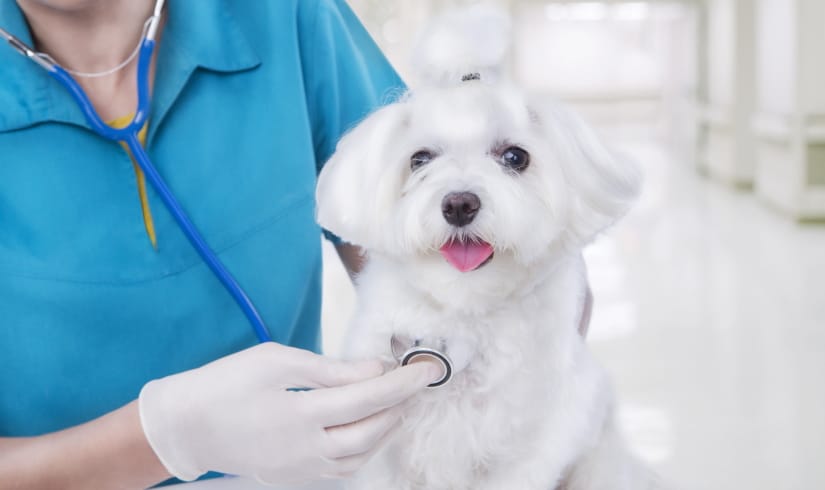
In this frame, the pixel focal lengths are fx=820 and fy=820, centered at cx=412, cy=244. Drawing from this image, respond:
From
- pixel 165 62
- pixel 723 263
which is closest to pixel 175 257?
→ pixel 165 62

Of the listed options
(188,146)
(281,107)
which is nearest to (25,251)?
(188,146)

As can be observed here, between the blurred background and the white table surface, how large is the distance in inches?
20.0

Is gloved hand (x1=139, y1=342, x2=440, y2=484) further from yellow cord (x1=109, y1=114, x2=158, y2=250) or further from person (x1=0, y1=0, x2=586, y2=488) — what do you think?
yellow cord (x1=109, y1=114, x2=158, y2=250)

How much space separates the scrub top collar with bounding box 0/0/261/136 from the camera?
1017 mm

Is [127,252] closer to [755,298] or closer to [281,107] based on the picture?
[281,107]

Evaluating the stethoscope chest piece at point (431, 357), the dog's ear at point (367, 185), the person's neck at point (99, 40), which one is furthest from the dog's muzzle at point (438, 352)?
the person's neck at point (99, 40)

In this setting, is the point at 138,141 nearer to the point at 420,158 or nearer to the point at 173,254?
the point at 173,254

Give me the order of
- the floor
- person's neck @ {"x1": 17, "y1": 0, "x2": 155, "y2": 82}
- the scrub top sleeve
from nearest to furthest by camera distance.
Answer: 1. person's neck @ {"x1": 17, "y1": 0, "x2": 155, "y2": 82}
2. the scrub top sleeve
3. the floor

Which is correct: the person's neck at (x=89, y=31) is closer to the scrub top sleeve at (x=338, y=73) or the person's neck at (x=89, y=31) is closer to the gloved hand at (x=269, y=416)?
the scrub top sleeve at (x=338, y=73)

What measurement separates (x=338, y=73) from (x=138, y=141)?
13.7 inches

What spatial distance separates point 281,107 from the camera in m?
1.17

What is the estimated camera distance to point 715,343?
143 inches

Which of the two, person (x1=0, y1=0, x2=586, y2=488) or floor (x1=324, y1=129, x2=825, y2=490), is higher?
person (x1=0, y1=0, x2=586, y2=488)

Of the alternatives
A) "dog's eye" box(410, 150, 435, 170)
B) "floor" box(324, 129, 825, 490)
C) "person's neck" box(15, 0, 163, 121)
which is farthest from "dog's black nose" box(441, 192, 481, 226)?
"person's neck" box(15, 0, 163, 121)
